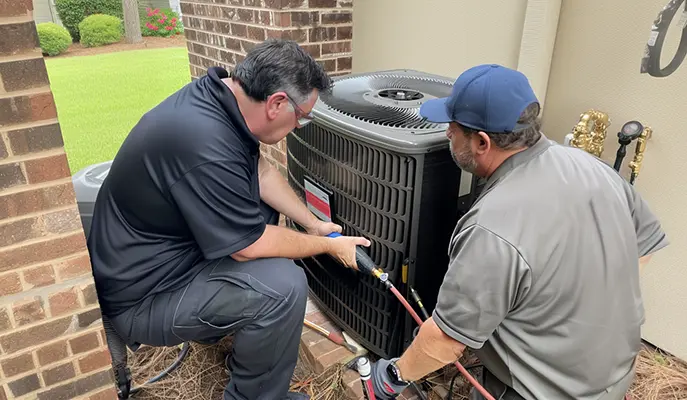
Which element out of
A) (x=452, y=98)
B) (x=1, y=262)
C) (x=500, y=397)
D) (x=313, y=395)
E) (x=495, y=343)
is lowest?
(x=313, y=395)

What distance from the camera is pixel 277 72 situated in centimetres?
144

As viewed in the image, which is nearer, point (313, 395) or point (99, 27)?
point (313, 395)

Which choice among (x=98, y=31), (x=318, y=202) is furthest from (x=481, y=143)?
(x=98, y=31)

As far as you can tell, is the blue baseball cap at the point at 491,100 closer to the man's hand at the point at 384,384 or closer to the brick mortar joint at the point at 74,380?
the man's hand at the point at 384,384

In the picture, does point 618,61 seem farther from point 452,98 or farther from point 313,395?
point 313,395

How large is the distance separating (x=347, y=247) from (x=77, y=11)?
58.1ft

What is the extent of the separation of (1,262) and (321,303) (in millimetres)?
1220

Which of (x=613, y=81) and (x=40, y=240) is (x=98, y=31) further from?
(x=613, y=81)

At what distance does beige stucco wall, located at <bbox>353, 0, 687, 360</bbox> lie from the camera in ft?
5.43

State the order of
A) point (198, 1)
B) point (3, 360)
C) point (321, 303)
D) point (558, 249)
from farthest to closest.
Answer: point (198, 1), point (321, 303), point (3, 360), point (558, 249)

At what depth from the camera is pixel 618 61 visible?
1726 millimetres

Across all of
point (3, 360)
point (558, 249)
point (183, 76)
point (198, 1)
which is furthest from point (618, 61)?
point (183, 76)

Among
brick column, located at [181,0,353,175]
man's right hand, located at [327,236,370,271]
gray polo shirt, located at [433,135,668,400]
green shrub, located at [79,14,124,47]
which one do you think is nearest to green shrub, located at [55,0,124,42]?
green shrub, located at [79,14,124,47]

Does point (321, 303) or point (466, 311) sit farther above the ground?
point (466, 311)
